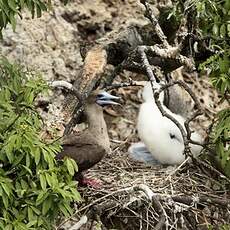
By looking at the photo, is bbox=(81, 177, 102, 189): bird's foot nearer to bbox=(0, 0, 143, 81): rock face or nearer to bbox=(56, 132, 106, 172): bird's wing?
bbox=(56, 132, 106, 172): bird's wing

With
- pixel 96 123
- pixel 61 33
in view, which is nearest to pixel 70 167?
pixel 96 123

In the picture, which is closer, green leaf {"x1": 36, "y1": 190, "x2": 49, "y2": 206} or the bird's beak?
green leaf {"x1": 36, "y1": 190, "x2": 49, "y2": 206}

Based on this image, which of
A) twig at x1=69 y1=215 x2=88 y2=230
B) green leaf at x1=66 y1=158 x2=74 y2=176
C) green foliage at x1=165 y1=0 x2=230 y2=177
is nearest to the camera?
green leaf at x1=66 y1=158 x2=74 y2=176

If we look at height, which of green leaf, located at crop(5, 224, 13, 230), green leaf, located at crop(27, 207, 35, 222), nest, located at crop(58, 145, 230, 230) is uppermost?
green leaf, located at crop(27, 207, 35, 222)

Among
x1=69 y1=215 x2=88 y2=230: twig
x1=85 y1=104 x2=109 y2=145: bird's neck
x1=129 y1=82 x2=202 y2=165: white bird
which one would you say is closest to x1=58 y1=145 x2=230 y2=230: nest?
x1=69 y1=215 x2=88 y2=230: twig

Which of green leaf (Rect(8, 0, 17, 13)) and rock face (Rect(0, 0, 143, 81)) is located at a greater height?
green leaf (Rect(8, 0, 17, 13))

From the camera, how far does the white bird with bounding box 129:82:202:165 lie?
741 cm

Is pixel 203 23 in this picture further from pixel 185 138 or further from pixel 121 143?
pixel 121 143

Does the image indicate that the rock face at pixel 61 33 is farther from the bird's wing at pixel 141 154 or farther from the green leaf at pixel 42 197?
the green leaf at pixel 42 197

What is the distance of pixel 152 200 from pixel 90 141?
1050 mm

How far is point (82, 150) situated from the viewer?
21.3 ft

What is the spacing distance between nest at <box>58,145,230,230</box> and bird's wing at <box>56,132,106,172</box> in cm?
22

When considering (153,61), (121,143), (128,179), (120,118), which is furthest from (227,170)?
(120,118)

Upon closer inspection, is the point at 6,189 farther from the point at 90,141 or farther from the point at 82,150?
the point at 90,141
